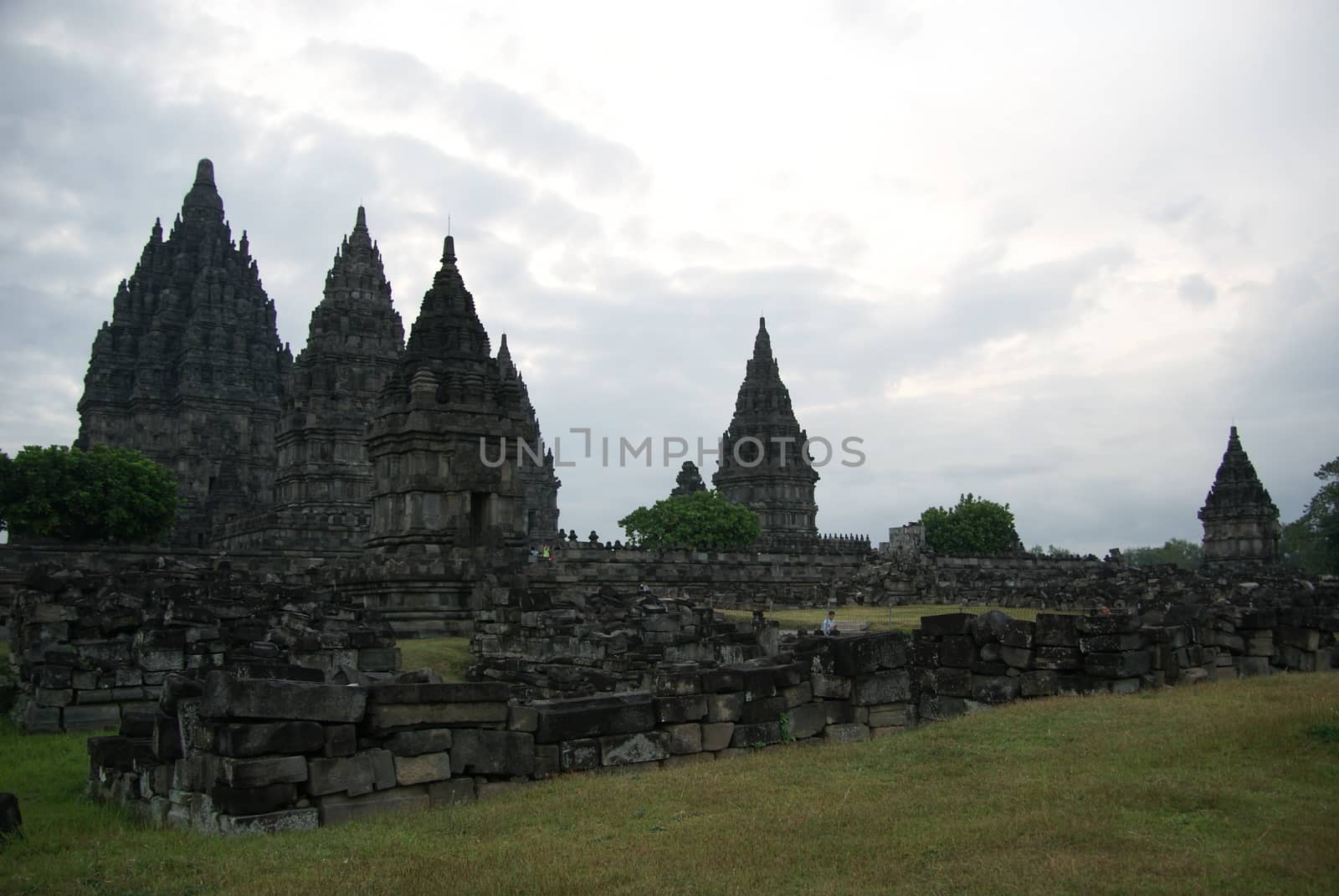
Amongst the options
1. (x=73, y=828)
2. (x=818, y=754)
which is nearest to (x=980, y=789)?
(x=818, y=754)

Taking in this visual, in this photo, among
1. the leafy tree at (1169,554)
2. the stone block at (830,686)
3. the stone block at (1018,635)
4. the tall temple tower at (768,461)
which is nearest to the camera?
the stone block at (830,686)

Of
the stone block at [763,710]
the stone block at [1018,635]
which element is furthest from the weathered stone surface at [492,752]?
the stone block at [1018,635]

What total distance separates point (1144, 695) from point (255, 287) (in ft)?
258

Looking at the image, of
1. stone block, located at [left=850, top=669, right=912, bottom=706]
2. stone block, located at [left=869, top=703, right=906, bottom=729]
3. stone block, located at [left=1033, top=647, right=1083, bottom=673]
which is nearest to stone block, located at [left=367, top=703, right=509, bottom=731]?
stone block, located at [left=850, top=669, right=912, bottom=706]

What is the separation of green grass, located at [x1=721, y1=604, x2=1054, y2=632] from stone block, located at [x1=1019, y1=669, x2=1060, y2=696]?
8.97m

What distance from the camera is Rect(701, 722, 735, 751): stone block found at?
9.45 m

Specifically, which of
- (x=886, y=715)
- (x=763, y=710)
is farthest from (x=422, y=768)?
(x=886, y=715)

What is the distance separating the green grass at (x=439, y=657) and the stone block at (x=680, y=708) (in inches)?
316

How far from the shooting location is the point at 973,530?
263ft

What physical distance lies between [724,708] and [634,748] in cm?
101

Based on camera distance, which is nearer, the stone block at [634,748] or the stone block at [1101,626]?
the stone block at [634,748]

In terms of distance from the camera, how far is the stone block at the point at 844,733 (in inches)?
407

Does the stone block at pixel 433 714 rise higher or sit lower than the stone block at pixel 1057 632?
lower

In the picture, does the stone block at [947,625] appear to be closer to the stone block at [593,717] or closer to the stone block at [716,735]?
the stone block at [716,735]
